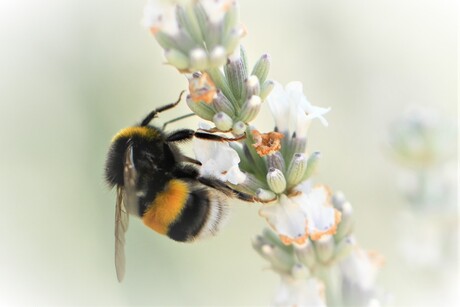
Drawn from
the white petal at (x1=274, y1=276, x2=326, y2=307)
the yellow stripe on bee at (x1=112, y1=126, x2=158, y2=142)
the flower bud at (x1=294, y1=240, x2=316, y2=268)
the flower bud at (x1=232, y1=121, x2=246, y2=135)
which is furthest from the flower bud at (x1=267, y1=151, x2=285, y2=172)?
the yellow stripe on bee at (x1=112, y1=126, x2=158, y2=142)

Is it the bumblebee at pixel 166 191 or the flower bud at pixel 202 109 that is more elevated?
the flower bud at pixel 202 109

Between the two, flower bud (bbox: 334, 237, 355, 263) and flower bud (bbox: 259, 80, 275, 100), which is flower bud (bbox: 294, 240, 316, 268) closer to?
flower bud (bbox: 334, 237, 355, 263)

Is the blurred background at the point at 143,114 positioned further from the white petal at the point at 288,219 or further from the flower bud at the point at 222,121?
the flower bud at the point at 222,121

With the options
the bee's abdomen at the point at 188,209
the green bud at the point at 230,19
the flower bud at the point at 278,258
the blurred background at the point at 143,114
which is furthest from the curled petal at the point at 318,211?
the blurred background at the point at 143,114

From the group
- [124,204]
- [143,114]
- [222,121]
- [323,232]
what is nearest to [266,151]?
[222,121]

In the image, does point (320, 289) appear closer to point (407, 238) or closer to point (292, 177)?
point (292, 177)

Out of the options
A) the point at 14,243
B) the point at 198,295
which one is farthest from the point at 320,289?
the point at 14,243
